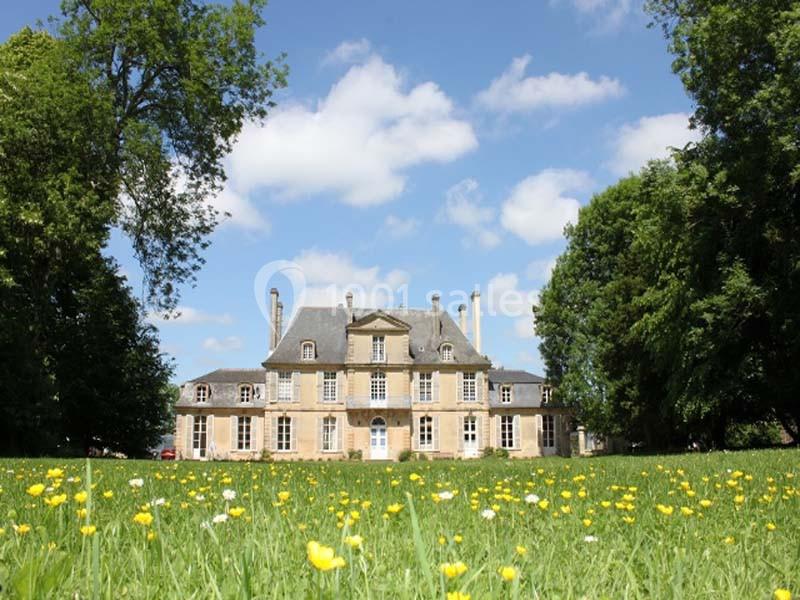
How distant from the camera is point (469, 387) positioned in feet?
151

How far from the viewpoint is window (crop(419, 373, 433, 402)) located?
4562 centimetres

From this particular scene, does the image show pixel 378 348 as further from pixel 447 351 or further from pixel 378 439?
pixel 378 439

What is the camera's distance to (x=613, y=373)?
104ft

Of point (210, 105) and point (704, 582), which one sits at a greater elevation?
point (210, 105)

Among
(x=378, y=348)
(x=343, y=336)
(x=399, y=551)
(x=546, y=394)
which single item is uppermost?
(x=343, y=336)

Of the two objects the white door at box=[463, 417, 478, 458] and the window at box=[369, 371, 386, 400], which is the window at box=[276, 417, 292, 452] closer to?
the window at box=[369, 371, 386, 400]

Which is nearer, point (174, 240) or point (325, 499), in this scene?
point (325, 499)

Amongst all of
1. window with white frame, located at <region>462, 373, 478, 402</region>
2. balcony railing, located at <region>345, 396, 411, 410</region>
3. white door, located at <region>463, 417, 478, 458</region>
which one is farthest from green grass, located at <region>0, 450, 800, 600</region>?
white door, located at <region>463, 417, 478, 458</region>

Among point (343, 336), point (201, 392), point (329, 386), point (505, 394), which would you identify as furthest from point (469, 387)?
point (201, 392)

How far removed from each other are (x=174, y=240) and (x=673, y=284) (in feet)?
58.3

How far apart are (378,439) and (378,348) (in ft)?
20.1

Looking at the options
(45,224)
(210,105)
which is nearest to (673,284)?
(210,105)

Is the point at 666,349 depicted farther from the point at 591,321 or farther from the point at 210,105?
the point at 210,105

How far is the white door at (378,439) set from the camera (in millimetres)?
44675
